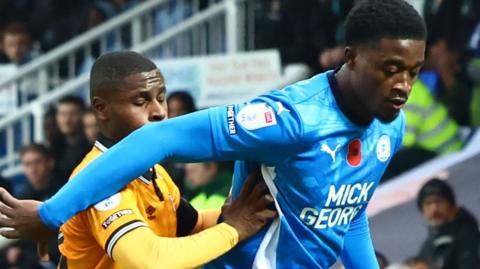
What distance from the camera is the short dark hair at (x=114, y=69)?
462cm

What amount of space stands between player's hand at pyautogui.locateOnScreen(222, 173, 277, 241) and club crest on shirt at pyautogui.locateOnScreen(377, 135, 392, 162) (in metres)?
0.38

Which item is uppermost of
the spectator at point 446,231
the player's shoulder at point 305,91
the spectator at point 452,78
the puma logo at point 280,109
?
the player's shoulder at point 305,91

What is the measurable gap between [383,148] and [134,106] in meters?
0.81

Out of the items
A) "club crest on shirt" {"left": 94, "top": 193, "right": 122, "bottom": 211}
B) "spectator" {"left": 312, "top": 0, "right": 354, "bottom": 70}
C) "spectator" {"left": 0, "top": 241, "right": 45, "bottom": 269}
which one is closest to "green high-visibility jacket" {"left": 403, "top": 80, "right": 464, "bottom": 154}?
"spectator" {"left": 312, "top": 0, "right": 354, "bottom": 70}

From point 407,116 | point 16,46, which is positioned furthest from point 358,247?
point 16,46

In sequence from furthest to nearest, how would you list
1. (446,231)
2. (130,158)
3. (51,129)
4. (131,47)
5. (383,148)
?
(131,47) → (51,129) → (446,231) → (383,148) → (130,158)

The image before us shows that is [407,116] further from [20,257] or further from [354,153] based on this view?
[354,153]

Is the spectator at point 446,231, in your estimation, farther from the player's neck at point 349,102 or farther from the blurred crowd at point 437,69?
the player's neck at point 349,102

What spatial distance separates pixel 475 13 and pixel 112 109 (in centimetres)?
545

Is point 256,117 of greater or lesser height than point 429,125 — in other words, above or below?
above

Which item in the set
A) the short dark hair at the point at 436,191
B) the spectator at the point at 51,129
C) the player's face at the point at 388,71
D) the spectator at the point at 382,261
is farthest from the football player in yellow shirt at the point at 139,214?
the spectator at the point at 51,129

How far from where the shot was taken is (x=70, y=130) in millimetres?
10375

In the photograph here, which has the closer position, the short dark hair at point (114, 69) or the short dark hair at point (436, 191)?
A: the short dark hair at point (114, 69)

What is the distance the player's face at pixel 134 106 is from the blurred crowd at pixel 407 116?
8.16 feet
